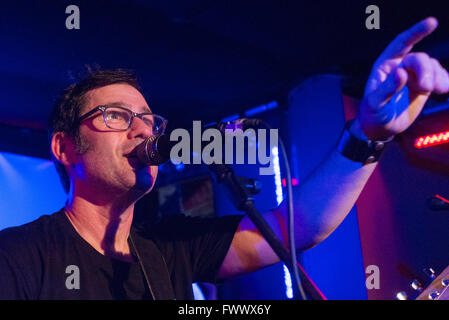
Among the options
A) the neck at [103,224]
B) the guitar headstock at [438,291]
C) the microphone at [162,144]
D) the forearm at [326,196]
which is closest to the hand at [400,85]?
the forearm at [326,196]

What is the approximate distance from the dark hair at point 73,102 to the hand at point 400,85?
1339mm

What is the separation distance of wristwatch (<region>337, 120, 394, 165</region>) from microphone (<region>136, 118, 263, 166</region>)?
1.34 feet

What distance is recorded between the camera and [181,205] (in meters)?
5.95

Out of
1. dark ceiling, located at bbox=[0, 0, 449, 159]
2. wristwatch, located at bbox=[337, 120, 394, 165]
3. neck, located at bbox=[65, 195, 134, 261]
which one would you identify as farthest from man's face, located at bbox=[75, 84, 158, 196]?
dark ceiling, located at bbox=[0, 0, 449, 159]

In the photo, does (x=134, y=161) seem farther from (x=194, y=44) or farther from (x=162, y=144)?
(x=194, y=44)

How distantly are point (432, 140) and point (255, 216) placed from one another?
3208 mm

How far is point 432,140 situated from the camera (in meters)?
3.73

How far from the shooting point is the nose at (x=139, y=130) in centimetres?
172

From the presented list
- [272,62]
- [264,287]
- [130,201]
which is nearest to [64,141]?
[130,201]

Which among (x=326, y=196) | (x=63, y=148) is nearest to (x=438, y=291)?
(x=326, y=196)

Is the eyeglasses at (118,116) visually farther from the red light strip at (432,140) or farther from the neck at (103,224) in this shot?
the red light strip at (432,140)

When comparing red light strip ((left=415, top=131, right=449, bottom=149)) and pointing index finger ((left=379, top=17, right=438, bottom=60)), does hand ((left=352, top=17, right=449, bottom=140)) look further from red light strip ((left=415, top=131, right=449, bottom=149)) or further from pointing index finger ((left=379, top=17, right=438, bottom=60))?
red light strip ((left=415, top=131, right=449, bottom=149))

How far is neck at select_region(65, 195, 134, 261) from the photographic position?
5.80 ft
